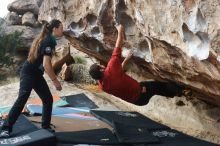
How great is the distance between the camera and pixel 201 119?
8148mm

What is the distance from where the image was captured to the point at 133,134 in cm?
662

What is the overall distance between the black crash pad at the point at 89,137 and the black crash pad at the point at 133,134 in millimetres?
114

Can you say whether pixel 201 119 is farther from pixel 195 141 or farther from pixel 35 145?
pixel 35 145

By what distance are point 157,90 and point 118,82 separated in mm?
791

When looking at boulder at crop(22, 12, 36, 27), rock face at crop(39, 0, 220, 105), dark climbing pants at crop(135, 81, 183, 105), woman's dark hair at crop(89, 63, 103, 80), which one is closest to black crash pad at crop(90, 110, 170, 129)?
dark climbing pants at crop(135, 81, 183, 105)

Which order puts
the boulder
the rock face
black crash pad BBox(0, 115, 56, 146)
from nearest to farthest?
the rock face, black crash pad BBox(0, 115, 56, 146), the boulder

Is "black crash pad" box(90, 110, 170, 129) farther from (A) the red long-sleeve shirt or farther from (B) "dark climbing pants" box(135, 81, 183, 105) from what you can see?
(A) the red long-sleeve shirt

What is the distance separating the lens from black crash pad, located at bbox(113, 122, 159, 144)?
629 centimetres

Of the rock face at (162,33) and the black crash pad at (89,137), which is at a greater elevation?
the rock face at (162,33)

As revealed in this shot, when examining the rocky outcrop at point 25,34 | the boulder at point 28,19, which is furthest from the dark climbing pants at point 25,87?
the boulder at point 28,19

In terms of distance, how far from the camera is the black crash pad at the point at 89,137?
605 cm

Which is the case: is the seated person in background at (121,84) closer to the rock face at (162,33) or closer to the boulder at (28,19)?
the rock face at (162,33)

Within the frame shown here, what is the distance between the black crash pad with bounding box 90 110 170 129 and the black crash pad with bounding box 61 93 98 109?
161 centimetres

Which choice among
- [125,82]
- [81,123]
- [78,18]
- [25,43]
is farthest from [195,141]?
[25,43]
